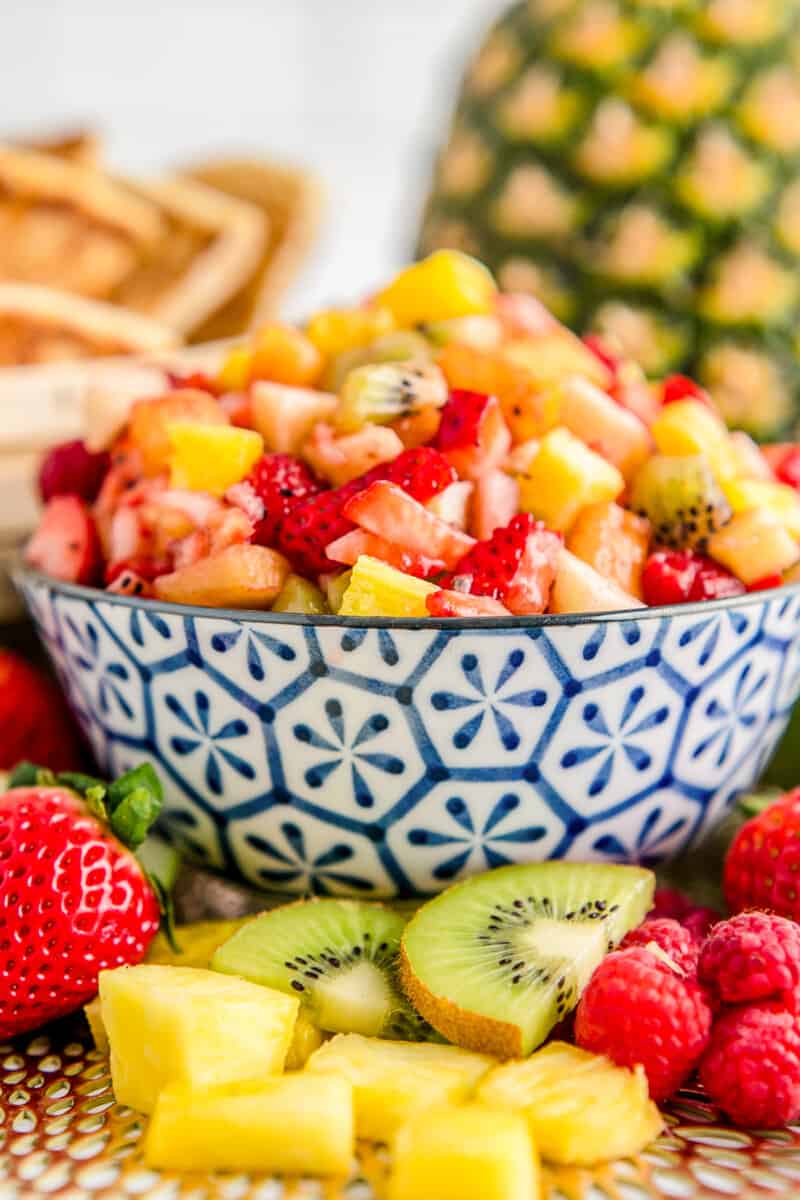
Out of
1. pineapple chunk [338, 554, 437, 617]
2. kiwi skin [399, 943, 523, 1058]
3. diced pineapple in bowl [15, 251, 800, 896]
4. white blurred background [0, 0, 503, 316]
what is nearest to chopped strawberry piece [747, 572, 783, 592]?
diced pineapple in bowl [15, 251, 800, 896]

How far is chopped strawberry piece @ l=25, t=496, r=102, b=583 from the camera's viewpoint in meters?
0.88

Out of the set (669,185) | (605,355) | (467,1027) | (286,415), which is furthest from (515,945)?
(669,185)

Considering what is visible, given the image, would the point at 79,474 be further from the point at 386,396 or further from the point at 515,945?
the point at 515,945

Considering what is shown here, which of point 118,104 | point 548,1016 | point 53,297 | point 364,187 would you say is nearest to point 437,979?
point 548,1016

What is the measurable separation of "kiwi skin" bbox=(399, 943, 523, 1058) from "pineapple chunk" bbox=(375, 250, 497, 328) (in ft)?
1.57

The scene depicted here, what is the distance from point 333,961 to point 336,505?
0.27 m

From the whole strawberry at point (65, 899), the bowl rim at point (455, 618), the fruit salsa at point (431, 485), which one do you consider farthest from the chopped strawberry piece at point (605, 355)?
the whole strawberry at point (65, 899)

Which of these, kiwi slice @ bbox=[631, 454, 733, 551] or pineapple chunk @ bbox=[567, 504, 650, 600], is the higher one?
kiwi slice @ bbox=[631, 454, 733, 551]

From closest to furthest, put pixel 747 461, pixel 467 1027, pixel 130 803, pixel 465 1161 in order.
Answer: pixel 465 1161 → pixel 467 1027 → pixel 130 803 → pixel 747 461

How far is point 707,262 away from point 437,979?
2.42 feet

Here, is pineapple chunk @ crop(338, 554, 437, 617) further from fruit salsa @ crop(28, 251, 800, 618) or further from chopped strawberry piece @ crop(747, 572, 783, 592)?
chopped strawberry piece @ crop(747, 572, 783, 592)

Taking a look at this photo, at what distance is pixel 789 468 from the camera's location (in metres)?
0.92

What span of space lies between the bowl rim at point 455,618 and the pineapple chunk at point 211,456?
89 mm

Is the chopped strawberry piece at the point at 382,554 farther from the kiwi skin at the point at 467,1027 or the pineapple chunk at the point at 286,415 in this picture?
the kiwi skin at the point at 467,1027
